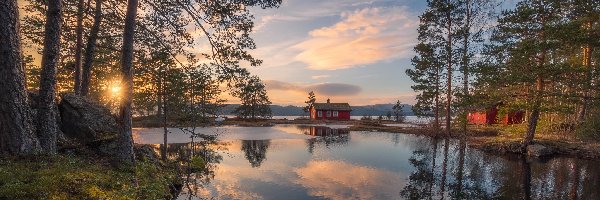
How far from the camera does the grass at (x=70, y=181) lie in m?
7.36

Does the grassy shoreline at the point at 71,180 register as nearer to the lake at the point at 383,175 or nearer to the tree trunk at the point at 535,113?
the lake at the point at 383,175

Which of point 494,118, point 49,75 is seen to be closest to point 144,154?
point 49,75

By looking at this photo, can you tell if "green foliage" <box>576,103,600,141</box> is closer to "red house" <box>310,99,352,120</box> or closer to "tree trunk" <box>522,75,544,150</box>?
"tree trunk" <box>522,75,544,150</box>

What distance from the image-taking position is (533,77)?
81.2 feet

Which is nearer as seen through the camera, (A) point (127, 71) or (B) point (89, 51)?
(A) point (127, 71)

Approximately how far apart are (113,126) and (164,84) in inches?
262

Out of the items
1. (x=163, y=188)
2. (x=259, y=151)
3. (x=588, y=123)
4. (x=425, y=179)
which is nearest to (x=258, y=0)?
(x=163, y=188)

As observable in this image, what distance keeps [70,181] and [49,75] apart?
383cm

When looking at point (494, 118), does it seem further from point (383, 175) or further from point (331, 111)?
point (383, 175)

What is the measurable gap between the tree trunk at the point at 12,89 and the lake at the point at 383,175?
19.0ft

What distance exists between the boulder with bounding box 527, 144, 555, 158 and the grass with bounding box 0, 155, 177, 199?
26.2 metres

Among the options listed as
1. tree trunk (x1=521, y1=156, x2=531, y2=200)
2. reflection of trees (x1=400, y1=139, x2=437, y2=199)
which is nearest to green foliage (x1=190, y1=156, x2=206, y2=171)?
reflection of trees (x1=400, y1=139, x2=437, y2=199)

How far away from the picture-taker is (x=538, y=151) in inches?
993

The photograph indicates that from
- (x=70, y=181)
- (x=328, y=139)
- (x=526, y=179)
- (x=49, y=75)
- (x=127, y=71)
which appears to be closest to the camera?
(x=70, y=181)
